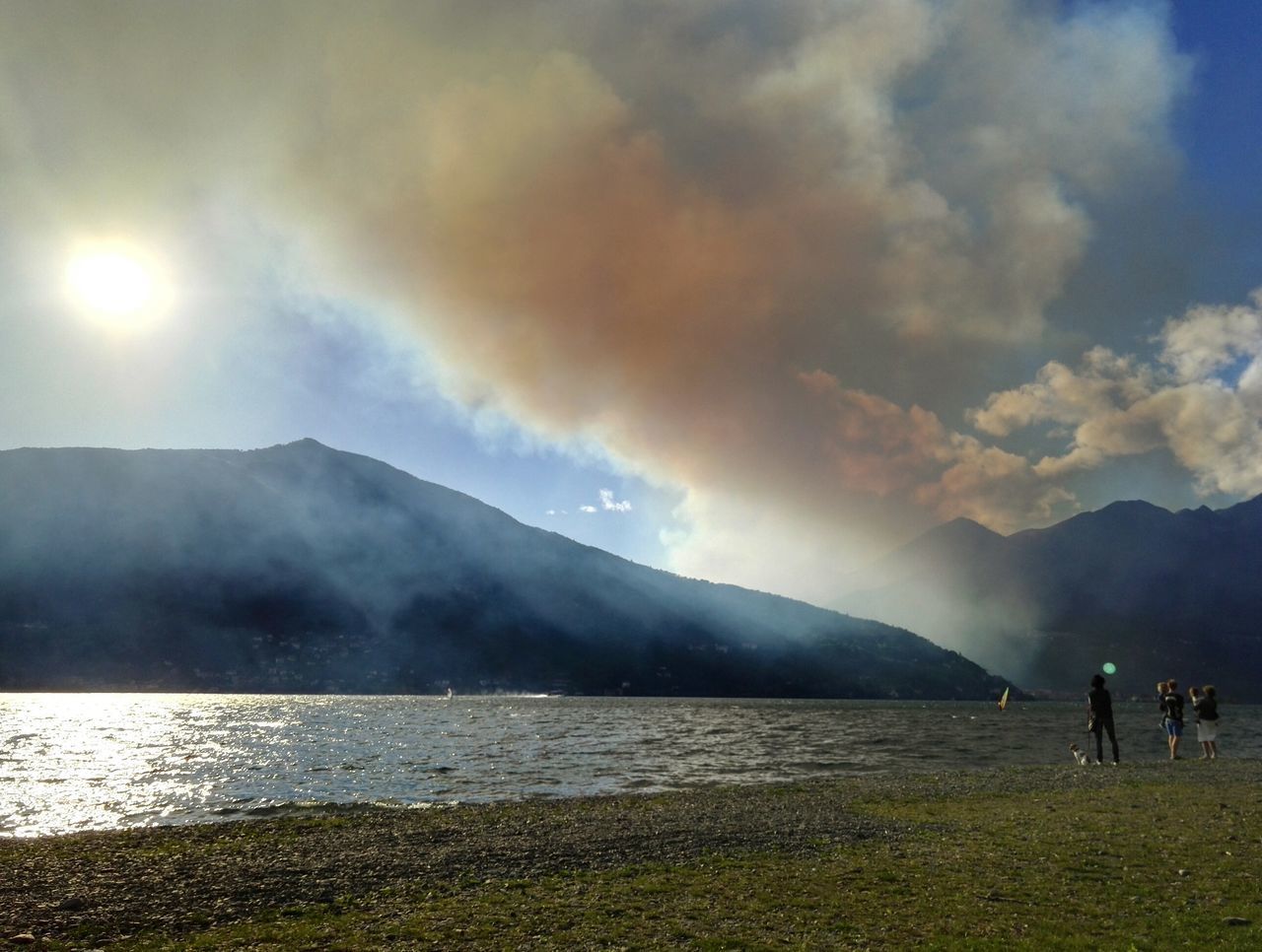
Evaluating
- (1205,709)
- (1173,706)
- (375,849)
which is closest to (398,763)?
(375,849)

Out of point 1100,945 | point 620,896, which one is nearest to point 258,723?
point 620,896

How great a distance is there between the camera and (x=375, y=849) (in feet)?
77.2

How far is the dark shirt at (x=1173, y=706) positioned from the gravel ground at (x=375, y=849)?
36.5 ft

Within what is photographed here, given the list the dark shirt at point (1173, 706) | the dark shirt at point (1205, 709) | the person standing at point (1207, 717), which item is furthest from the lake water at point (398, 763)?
the dark shirt at point (1205, 709)

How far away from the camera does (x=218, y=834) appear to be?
27.4 m

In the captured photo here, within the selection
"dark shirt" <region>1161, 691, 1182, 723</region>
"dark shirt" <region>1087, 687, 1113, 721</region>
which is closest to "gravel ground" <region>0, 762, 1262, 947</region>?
"dark shirt" <region>1087, 687, 1113, 721</region>

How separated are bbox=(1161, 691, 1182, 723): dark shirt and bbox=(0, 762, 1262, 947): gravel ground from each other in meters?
11.1

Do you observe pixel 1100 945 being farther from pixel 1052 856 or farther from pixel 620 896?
pixel 620 896

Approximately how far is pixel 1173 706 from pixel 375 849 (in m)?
46.3

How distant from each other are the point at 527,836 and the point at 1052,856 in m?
15.0

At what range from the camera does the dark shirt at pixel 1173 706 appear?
45.4 meters

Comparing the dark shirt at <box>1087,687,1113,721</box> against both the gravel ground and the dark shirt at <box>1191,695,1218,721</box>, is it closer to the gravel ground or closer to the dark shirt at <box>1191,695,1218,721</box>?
the dark shirt at <box>1191,695,1218,721</box>

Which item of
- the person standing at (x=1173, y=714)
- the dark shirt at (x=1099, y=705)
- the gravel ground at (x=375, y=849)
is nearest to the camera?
the gravel ground at (x=375, y=849)

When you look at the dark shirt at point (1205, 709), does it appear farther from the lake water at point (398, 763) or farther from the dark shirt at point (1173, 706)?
the lake water at point (398, 763)
